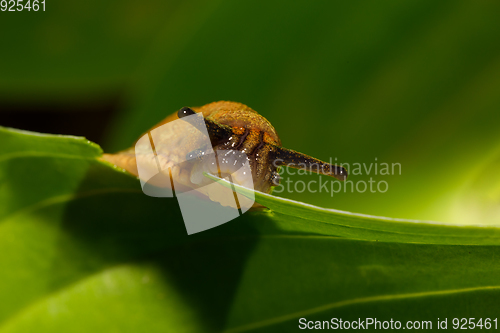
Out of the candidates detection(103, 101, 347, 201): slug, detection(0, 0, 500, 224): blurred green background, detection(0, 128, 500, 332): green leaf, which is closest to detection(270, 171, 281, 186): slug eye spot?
detection(103, 101, 347, 201): slug

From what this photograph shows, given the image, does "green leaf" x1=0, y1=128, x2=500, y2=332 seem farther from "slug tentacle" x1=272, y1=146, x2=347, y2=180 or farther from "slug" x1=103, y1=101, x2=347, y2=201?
"slug tentacle" x1=272, y1=146, x2=347, y2=180

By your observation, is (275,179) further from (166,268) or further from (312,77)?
(312,77)

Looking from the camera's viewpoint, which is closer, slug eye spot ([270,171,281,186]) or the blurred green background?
slug eye spot ([270,171,281,186])

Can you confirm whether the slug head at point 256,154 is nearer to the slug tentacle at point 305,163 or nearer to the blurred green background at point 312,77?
the slug tentacle at point 305,163

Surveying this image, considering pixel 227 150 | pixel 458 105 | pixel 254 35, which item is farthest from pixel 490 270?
pixel 254 35

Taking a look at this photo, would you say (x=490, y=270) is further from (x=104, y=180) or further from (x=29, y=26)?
(x=29, y=26)

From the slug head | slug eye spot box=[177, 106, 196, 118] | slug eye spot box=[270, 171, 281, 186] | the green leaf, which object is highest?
slug eye spot box=[177, 106, 196, 118]

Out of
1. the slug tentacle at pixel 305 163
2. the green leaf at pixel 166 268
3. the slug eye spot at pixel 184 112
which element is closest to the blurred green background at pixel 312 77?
the slug tentacle at pixel 305 163
